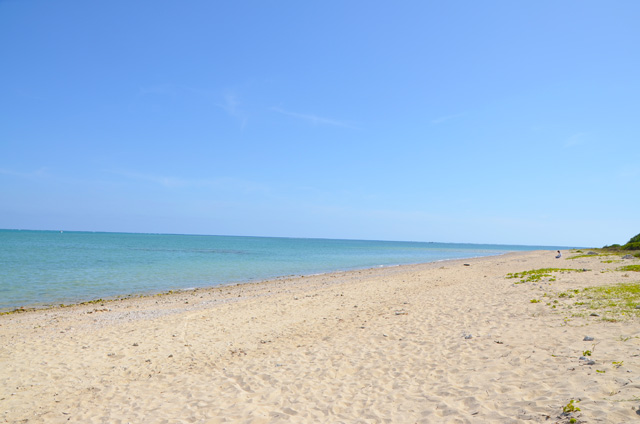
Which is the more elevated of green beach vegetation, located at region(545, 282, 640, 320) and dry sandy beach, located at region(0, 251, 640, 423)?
green beach vegetation, located at region(545, 282, 640, 320)

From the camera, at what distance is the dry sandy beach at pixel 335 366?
5.97 meters

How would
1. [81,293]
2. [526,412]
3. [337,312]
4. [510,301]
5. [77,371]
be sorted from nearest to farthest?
1. [526,412]
2. [77,371]
3. [510,301]
4. [337,312]
5. [81,293]

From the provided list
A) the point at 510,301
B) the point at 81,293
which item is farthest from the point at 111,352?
the point at 81,293

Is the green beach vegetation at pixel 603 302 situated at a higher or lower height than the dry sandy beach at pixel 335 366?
higher

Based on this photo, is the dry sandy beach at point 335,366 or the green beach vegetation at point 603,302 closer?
the dry sandy beach at point 335,366

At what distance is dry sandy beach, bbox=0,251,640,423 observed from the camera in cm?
597

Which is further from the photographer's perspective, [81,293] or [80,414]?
[81,293]

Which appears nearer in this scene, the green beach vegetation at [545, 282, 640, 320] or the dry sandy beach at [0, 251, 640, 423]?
the dry sandy beach at [0, 251, 640, 423]

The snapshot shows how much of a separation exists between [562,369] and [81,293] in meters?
25.0

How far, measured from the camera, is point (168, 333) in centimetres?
1216

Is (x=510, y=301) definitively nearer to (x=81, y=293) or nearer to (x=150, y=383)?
(x=150, y=383)

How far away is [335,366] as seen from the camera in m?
8.34

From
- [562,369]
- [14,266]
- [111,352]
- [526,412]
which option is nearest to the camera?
[526,412]

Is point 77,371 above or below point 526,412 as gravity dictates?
below
